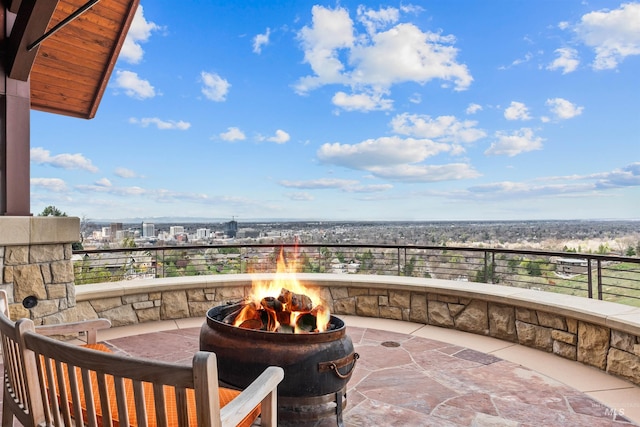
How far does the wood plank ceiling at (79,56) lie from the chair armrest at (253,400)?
4.42m

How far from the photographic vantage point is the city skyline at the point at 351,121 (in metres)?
14.6

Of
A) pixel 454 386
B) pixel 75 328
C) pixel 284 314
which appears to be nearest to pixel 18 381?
pixel 75 328

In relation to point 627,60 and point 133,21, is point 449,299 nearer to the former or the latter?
point 133,21

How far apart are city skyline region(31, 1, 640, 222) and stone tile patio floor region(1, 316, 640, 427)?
11173mm

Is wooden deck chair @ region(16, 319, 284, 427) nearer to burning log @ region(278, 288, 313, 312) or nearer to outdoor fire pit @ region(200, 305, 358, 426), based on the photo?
outdoor fire pit @ region(200, 305, 358, 426)

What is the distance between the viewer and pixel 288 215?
16703 millimetres

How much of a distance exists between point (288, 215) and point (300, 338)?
14.6 metres

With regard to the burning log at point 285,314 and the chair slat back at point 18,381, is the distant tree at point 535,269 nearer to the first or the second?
the burning log at point 285,314

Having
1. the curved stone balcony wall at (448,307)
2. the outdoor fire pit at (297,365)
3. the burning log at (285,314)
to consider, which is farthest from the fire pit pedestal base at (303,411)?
the curved stone balcony wall at (448,307)

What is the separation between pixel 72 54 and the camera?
14.5ft

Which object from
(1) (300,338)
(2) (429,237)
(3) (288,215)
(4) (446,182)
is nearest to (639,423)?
(1) (300,338)

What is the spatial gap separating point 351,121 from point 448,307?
599 inches

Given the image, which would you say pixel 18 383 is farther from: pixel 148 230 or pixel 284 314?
pixel 148 230

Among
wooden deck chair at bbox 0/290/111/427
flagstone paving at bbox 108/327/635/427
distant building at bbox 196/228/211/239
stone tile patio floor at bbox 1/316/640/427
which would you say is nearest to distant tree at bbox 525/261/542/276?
stone tile patio floor at bbox 1/316/640/427
